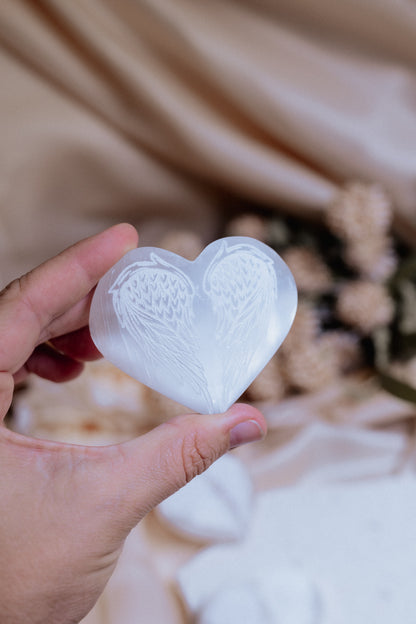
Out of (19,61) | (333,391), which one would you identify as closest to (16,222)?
→ (19,61)

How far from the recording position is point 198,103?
1.14 metres

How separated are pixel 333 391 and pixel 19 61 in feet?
2.76

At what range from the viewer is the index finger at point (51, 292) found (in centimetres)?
72

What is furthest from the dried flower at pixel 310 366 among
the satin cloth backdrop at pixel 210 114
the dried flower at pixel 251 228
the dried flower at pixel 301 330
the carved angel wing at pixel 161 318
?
the carved angel wing at pixel 161 318

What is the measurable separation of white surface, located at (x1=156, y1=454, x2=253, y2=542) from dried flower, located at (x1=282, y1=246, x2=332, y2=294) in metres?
0.35

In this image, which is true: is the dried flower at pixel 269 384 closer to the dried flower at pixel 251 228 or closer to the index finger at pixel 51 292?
the dried flower at pixel 251 228

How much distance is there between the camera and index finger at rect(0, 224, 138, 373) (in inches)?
28.5

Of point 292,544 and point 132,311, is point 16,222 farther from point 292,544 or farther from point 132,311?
point 292,544

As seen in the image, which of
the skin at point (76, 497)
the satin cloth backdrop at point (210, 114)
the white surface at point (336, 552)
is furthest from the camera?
the satin cloth backdrop at point (210, 114)

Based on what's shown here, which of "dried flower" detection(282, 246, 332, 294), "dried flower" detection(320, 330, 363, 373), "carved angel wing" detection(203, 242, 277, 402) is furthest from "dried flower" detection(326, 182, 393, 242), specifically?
"carved angel wing" detection(203, 242, 277, 402)

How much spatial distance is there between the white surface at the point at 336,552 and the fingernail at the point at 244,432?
0.37 metres

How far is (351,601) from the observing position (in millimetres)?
961

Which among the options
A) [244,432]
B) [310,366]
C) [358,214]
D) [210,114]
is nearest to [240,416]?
[244,432]

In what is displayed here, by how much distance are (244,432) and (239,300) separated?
172 mm
